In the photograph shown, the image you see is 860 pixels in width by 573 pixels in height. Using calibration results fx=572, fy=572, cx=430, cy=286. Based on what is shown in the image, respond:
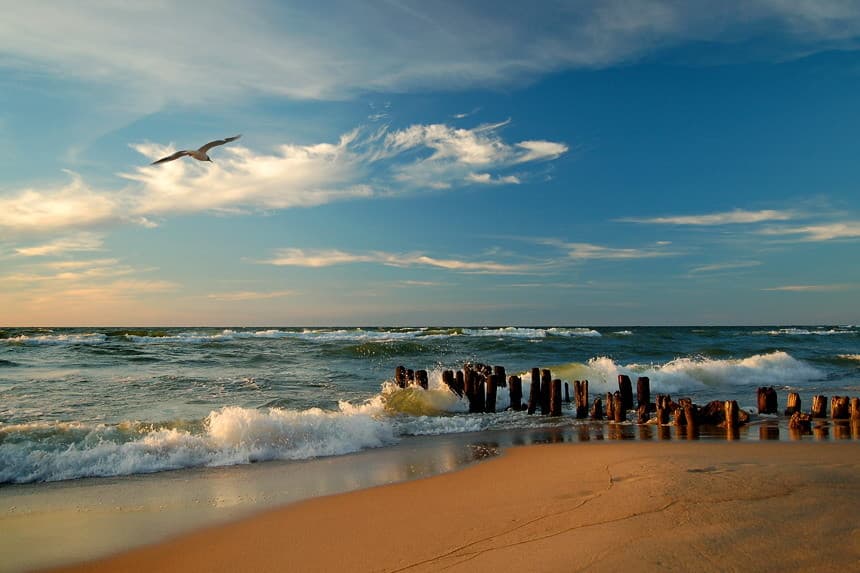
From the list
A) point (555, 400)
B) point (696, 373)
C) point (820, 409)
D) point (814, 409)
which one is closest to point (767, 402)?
point (814, 409)

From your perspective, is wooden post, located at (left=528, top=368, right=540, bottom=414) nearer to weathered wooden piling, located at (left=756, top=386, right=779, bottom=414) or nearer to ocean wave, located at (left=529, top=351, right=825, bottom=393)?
weathered wooden piling, located at (left=756, top=386, right=779, bottom=414)

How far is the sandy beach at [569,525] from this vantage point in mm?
3857

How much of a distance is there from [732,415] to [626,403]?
8.66 feet

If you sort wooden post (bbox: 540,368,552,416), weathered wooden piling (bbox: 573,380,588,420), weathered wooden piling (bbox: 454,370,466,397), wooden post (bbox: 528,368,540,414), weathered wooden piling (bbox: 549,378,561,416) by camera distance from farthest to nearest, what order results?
weathered wooden piling (bbox: 454,370,466,397)
wooden post (bbox: 528,368,540,414)
wooden post (bbox: 540,368,552,416)
weathered wooden piling (bbox: 549,378,561,416)
weathered wooden piling (bbox: 573,380,588,420)

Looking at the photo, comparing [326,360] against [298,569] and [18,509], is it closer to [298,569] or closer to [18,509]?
[18,509]

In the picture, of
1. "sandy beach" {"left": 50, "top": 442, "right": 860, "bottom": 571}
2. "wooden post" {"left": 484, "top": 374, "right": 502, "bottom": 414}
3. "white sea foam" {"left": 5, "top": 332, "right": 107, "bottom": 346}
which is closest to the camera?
"sandy beach" {"left": 50, "top": 442, "right": 860, "bottom": 571}

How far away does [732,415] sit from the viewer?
10039 mm

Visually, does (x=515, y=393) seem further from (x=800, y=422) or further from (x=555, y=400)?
(x=800, y=422)

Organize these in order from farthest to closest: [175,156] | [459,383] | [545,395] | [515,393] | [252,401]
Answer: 1. [459,383]
2. [252,401]
3. [515,393]
4. [545,395]
5. [175,156]

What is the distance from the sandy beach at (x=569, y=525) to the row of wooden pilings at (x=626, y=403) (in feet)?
12.1

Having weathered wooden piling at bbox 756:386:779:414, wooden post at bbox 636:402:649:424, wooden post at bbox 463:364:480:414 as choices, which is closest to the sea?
wooden post at bbox 636:402:649:424

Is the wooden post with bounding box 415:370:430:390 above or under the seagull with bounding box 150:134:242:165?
under

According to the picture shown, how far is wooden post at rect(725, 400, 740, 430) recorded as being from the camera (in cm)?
994

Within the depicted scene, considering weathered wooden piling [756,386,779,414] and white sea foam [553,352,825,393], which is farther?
white sea foam [553,352,825,393]
